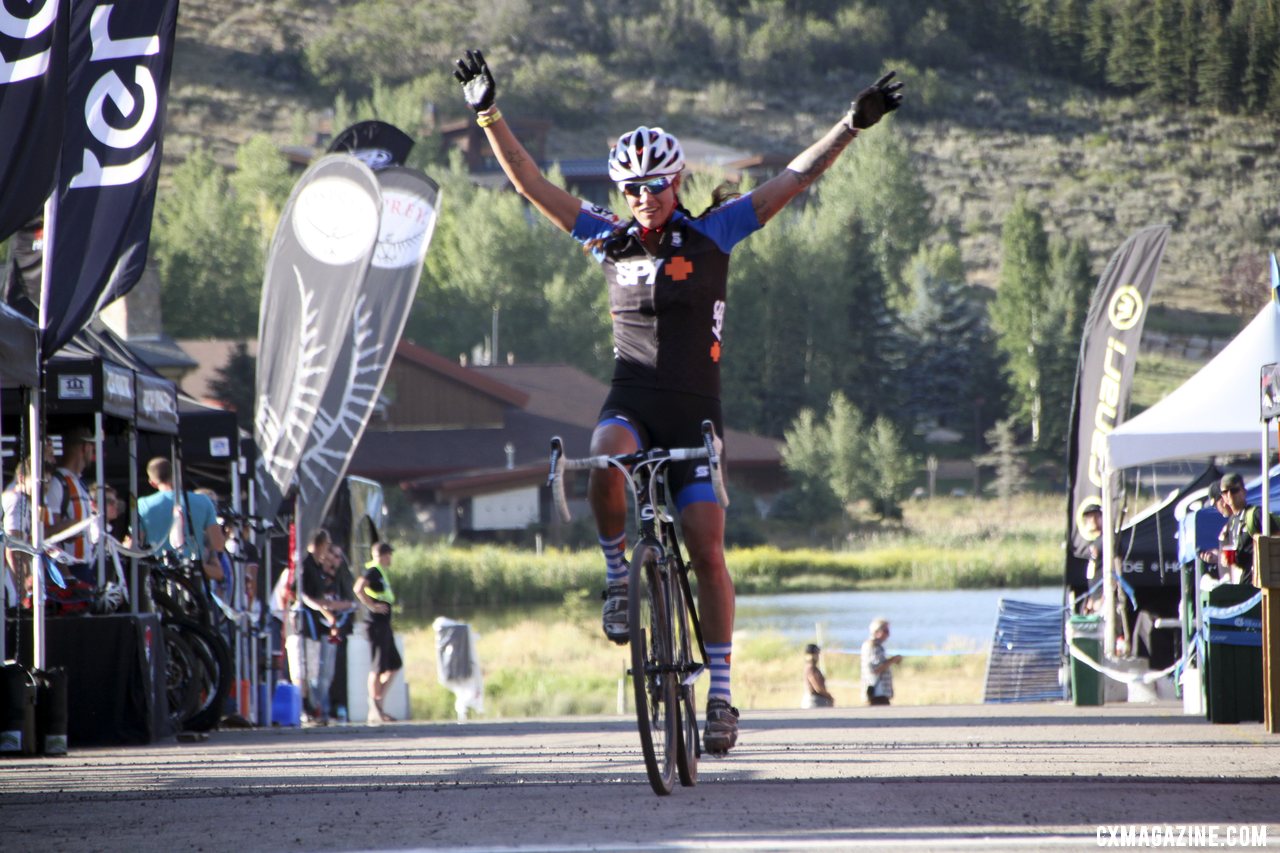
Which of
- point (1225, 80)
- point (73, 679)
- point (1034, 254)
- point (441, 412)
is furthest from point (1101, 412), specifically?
point (1225, 80)

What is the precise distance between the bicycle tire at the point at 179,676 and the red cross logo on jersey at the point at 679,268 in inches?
254

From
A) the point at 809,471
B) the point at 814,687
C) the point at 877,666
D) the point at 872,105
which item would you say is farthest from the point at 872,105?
the point at 809,471

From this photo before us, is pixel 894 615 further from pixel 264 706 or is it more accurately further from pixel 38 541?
pixel 38 541

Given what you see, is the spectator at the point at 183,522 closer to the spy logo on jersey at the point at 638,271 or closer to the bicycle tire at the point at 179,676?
the bicycle tire at the point at 179,676

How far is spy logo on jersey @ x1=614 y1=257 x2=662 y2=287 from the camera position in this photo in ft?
22.7

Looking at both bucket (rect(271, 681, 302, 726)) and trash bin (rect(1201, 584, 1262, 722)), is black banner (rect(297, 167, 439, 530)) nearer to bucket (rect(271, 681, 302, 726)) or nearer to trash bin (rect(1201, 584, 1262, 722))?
bucket (rect(271, 681, 302, 726))

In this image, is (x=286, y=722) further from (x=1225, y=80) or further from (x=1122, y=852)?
(x=1225, y=80)

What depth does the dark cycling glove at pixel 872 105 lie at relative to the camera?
→ 6992 millimetres

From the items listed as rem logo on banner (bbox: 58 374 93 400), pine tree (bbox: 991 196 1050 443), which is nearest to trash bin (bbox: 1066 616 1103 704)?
rem logo on banner (bbox: 58 374 93 400)

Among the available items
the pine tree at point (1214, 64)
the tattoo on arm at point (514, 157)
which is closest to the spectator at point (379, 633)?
the tattoo on arm at point (514, 157)

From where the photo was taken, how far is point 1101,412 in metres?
19.1

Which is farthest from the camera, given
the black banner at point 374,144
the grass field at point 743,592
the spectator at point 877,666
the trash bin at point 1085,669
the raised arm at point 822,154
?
the grass field at point 743,592

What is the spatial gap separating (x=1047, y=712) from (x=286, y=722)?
6739mm

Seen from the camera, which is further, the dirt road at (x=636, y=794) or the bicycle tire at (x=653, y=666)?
the bicycle tire at (x=653, y=666)
